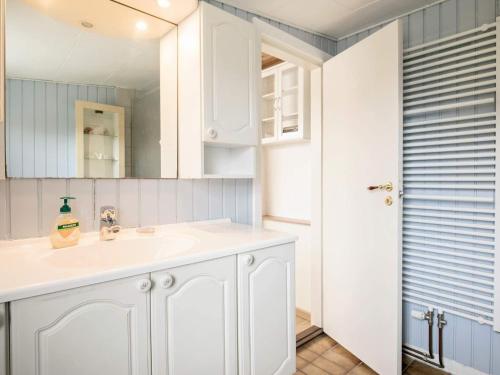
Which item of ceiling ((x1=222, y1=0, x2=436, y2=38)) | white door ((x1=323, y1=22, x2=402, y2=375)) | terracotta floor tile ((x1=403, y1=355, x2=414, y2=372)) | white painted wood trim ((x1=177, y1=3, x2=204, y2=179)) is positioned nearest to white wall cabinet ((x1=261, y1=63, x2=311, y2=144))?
white door ((x1=323, y1=22, x2=402, y2=375))

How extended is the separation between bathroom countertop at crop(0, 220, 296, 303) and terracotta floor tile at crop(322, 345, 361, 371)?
40.6 inches

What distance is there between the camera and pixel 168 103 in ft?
5.12

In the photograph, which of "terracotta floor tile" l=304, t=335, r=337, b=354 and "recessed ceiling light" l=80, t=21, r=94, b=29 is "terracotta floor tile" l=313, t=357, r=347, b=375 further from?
"recessed ceiling light" l=80, t=21, r=94, b=29

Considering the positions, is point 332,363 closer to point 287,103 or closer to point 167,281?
point 167,281

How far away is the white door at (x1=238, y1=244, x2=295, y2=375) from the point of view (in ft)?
3.96

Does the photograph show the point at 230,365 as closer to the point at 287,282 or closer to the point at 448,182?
the point at 287,282

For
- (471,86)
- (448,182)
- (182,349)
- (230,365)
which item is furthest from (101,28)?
(448,182)

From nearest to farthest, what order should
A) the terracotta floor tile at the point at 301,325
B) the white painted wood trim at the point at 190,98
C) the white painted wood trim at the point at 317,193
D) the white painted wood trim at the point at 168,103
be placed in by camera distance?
1. the white painted wood trim at the point at 190,98
2. the white painted wood trim at the point at 168,103
3. the white painted wood trim at the point at 317,193
4. the terracotta floor tile at the point at 301,325

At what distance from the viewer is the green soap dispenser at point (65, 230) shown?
113 cm

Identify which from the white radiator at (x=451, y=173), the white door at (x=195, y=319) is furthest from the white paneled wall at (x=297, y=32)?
the white door at (x=195, y=319)

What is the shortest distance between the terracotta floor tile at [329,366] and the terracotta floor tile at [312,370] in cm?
3

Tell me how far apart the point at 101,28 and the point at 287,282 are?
1.47 m

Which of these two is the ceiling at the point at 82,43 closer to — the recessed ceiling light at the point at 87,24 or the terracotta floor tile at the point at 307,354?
the recessed ceiling light at the point at 87,24

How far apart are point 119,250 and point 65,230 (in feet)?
0.73
